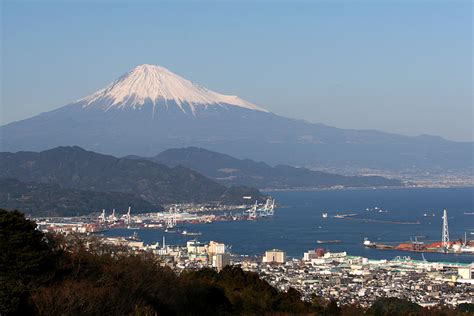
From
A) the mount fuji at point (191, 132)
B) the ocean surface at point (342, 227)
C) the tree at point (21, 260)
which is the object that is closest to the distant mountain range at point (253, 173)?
the ocean surface at point (342, 227)

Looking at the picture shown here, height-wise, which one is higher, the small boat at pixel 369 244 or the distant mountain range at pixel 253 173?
the distant mountain range at pixel 253 173

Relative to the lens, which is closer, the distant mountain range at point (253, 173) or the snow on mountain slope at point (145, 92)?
the distant mountain range at point (253, 173)

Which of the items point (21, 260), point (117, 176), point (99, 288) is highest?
point (117, 176)

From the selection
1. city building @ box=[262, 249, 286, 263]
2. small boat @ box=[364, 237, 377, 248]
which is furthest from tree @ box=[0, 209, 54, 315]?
small boat @ box=[364, 237, 377, 248]

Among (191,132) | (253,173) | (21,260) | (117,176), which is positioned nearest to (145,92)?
(191,132)

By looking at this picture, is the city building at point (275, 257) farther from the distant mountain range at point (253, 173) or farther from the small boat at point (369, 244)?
the distant mountain range at point (253, 173)

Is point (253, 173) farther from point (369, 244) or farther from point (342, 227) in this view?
point (369, 244)

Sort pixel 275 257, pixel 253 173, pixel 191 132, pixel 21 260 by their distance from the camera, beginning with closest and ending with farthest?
1. pixel 21 260
2. pixel 275 257
3. pixel 253 173
4. pixel 191 132
